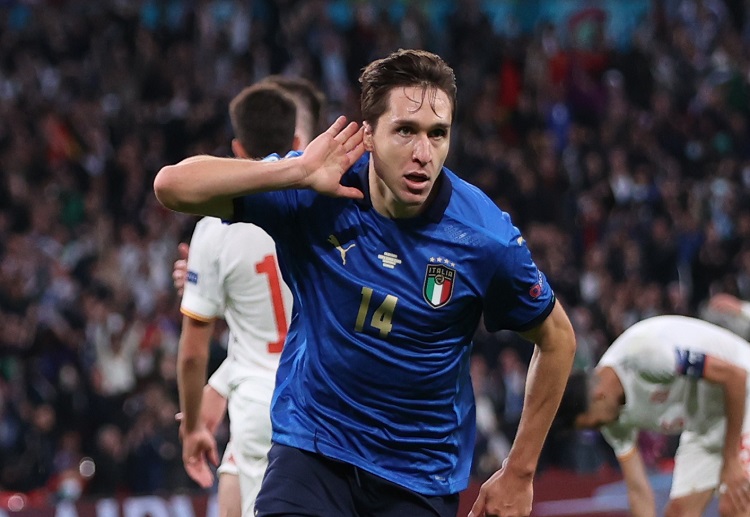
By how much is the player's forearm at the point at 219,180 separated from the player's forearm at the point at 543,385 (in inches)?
37.3

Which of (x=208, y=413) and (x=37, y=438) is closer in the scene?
(x=208, y=413)

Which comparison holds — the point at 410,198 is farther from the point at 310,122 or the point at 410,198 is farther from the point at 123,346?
the point at 123,346

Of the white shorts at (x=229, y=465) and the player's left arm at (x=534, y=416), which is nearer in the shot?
the player's left arm at (x=534, y=416)

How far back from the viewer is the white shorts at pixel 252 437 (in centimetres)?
549

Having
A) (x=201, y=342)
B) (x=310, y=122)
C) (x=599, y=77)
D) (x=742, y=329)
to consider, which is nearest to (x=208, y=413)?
(x=201, y=342)

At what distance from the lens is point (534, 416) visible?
4.32m

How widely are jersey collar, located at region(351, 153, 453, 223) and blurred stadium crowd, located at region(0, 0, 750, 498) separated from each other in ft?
26.5

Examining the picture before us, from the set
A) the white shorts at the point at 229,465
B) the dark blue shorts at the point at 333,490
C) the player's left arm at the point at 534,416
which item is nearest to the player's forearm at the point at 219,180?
the dark blue shorts at the point at 333,490

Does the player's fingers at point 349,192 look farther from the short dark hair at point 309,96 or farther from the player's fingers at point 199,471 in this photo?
the player's fingers at point 199,471

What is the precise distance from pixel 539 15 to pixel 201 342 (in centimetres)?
1655

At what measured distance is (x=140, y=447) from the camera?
12.3 meters

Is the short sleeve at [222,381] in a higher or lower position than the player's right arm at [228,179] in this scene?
lower

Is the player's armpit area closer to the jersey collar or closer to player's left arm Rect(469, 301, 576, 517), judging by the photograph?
the jersey collar

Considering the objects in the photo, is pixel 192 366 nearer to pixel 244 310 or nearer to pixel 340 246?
pixel 244 310
